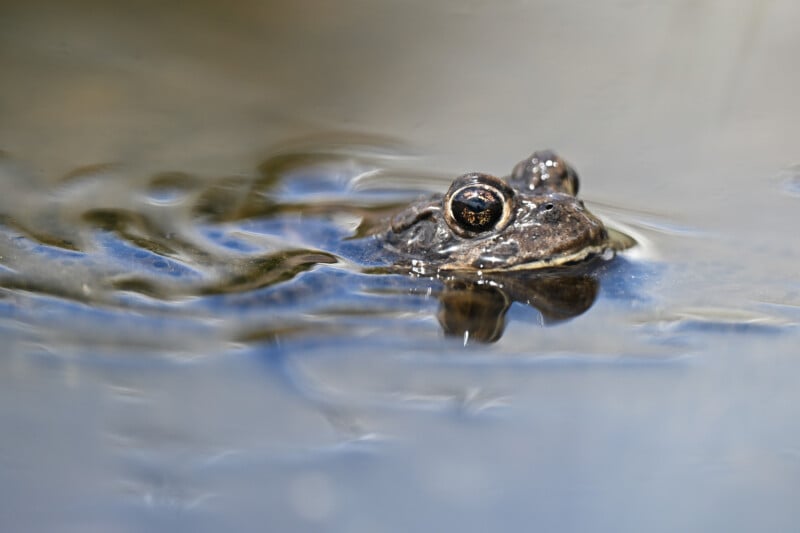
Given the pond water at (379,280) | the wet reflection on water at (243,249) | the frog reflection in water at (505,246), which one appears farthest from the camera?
the frog reflection in water at (505,246)

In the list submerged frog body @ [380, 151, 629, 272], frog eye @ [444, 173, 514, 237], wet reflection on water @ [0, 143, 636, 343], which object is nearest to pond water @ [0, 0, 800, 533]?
wet reflection on water @ [0, 143, 636, 343]

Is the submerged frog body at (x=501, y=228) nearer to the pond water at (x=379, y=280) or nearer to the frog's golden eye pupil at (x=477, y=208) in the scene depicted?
the frog's golden eye pupil at (x=477, y=208)

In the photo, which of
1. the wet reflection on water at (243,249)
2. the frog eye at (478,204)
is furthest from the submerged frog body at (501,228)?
the wet reflection on water at (243,249)

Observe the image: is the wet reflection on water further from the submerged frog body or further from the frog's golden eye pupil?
the frog's golden eye pupil

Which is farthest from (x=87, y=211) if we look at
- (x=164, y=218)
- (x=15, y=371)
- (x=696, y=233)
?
(x=696, y=233)

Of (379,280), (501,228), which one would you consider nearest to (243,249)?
(379,280)

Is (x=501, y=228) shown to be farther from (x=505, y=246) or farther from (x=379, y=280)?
(x=379, y=280)
